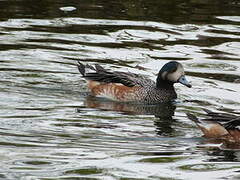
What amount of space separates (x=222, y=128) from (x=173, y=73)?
3387 millimetres

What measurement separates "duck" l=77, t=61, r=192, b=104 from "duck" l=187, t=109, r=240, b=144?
306 cm

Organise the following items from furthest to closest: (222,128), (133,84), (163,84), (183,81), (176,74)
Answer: (163,84)
(133,84)
(176,74)
(183,81)
(222,128)

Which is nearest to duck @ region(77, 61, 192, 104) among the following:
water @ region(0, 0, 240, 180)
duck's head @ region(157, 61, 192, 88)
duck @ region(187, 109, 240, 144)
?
duck's head @ region(157, 61, 192, 88)

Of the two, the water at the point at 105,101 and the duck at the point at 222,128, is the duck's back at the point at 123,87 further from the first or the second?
the duck at the point at 222,128

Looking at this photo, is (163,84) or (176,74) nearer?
(176,74)

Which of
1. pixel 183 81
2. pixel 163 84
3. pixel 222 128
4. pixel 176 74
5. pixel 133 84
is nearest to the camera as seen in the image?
pixel 222 128

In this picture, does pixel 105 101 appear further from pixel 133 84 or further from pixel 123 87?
pixel 133 84

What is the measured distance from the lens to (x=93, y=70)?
1573 cm

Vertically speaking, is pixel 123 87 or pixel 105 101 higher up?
pixel 123 87

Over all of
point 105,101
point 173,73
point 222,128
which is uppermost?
point 173,73

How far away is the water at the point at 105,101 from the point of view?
33.8ft

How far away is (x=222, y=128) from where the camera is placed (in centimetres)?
1200

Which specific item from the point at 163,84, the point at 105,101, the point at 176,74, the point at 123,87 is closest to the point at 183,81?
the point at 176,74

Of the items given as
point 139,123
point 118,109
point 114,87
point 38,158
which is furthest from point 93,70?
point 38,158
